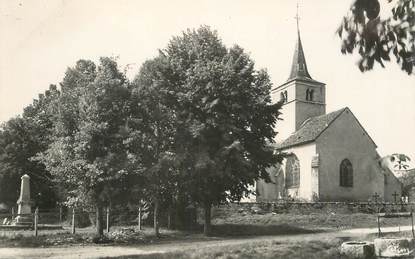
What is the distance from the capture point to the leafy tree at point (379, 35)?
4.85m

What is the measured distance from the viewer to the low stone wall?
32.7 m

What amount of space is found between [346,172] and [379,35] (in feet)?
131

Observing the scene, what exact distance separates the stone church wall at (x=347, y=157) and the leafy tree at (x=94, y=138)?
26.8 m

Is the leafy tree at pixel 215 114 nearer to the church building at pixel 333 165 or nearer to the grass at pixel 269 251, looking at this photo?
the grass at pixel 269 251

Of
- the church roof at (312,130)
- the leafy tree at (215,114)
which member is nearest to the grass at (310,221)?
the leafy tree at (215,114)

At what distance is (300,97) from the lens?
52156 mm

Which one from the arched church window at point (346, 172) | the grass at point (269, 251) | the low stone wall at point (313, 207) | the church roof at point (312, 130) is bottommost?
the grass at point (269, 251)

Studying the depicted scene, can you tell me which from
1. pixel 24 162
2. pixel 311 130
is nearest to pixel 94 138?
pixel 24 162

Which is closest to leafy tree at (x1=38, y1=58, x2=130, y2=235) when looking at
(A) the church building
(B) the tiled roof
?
(A) the church building

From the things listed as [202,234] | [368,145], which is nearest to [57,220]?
[202,234]

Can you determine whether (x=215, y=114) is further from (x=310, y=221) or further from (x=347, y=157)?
(x=347, y=157)

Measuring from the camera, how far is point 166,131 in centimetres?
2155

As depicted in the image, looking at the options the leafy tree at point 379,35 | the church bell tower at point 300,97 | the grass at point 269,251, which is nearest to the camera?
Result: the leafy tree at point 379,35

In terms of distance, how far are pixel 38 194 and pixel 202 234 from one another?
22.8 meters
